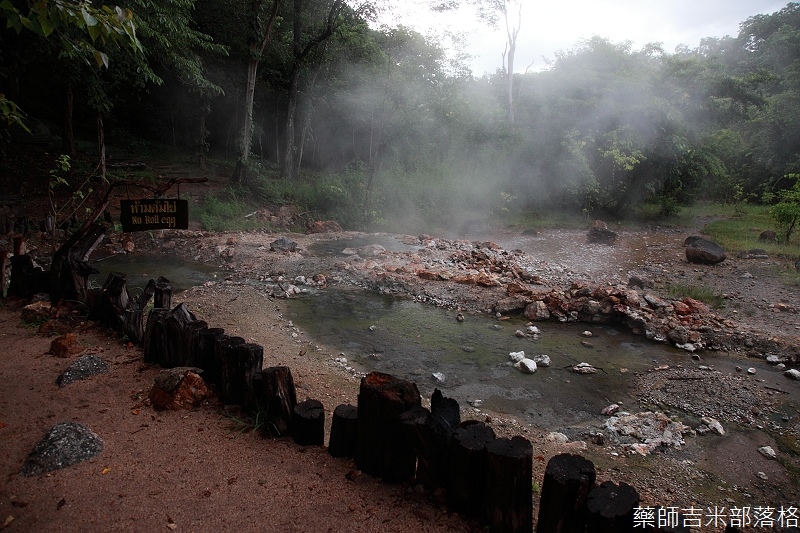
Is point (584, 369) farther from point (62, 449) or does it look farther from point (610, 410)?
point (62, 449)

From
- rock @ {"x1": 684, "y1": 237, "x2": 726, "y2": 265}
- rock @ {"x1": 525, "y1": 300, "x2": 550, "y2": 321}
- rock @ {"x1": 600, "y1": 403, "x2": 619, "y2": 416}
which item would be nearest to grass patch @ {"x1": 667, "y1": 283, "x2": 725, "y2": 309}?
rock @ {"x1": 684, "y1": 237, "x2": 726, "y2": 265}

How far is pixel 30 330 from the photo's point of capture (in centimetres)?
403

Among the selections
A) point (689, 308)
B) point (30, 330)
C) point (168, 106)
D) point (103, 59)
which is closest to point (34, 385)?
point (30, 330)

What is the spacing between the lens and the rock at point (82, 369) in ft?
10.6

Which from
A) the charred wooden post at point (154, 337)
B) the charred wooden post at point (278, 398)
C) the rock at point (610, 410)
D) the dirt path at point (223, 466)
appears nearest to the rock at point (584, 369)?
the rock at point (610, 410)

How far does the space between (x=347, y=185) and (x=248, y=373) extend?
12671mm

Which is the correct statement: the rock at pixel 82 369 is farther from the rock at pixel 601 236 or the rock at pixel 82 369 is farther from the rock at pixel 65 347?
the rock at pixel 601 236

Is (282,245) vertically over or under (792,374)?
over

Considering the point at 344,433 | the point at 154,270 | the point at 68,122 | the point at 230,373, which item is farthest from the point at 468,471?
the point at 68,122

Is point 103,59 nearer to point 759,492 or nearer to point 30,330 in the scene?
point 30,330

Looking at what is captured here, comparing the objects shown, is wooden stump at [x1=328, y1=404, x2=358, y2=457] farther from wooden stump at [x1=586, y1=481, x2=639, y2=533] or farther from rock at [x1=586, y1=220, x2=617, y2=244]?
rock at [x1=586, y1=220, x2=617, y2=244]

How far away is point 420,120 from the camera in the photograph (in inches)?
739

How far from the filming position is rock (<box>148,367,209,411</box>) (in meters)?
3.01

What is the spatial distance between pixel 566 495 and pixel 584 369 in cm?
318
